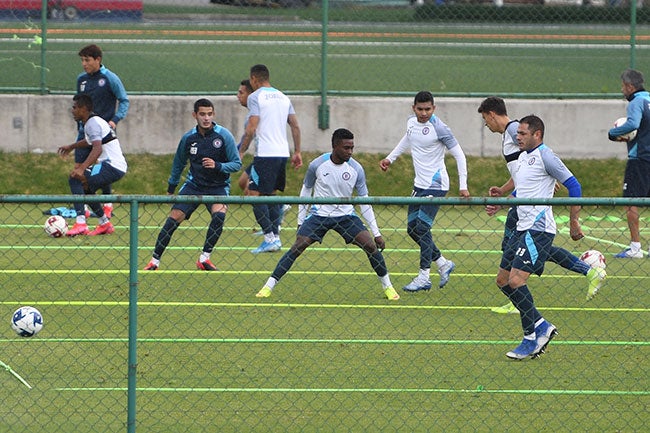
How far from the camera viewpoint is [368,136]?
19.7 m

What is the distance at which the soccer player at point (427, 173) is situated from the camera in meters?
12.8

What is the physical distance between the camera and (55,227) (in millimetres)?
15617

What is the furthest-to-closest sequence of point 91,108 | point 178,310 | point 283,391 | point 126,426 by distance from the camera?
point 91,108, point 178,310, point 283,391, point 126,426

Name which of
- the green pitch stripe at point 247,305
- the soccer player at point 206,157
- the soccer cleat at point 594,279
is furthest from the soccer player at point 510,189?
the soccer player at point 206,157

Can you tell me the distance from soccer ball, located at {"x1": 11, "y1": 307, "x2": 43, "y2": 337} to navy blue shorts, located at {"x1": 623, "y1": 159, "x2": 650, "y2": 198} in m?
7.83

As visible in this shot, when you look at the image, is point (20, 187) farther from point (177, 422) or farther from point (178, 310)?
point (177, 422)

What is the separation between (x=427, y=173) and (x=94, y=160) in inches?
185

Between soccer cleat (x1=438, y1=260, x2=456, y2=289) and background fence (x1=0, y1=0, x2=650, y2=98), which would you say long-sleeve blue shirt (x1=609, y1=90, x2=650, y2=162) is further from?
background fence (x1=0, y1=0, x2=650, y2=98)

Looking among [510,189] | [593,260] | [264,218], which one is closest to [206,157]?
[264,218]

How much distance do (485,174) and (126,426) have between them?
11.9 m

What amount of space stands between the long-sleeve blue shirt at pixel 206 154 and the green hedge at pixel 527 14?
27.4ft

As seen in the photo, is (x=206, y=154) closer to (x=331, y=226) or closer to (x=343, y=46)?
(x=331, y=226)

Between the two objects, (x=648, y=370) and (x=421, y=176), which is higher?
(x=421, y=176)

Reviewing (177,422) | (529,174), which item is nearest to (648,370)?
(529,174)
